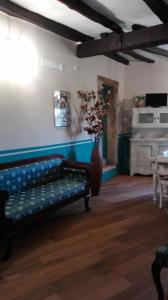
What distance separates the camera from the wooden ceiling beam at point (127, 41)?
3.79m

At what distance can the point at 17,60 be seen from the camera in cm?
374

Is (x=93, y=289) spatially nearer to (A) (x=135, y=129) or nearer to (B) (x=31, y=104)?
(B) (x=31, y=104)

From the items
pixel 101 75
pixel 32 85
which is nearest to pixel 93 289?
pixel 32 85

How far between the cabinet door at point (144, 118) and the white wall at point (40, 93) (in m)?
1.49

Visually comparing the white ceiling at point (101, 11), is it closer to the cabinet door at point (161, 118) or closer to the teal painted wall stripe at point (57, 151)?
the teal painted wall stripe at point (57, 151)

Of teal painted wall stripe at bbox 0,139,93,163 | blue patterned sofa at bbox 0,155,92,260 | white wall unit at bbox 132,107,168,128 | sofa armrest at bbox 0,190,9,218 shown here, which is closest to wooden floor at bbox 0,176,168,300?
blue patterned sofa at bbox 0,155,92,260

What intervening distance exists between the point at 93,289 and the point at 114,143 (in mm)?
4605

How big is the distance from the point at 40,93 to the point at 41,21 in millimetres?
1024

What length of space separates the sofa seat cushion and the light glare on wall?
1548 mm

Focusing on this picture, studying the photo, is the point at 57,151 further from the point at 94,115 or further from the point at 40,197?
the point at 40,197

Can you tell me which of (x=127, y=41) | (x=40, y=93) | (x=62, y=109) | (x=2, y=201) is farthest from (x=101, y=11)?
(x=2, y=201)

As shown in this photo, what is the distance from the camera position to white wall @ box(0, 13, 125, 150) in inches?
143

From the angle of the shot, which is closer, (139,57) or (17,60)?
(17,60)

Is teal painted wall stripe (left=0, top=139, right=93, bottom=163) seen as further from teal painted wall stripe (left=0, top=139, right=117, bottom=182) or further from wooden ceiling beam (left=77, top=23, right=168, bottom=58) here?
wooden ceiling beam (left=77, top=23, right=168, bottom=58)
